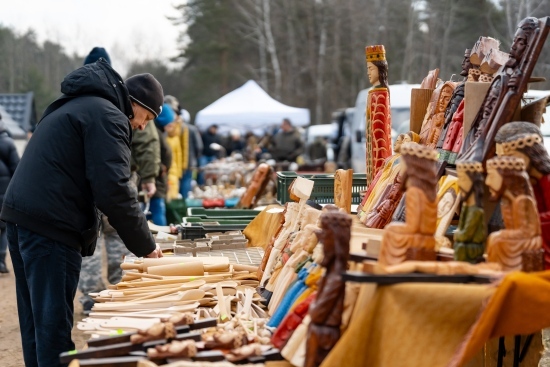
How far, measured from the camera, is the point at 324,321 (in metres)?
2.30

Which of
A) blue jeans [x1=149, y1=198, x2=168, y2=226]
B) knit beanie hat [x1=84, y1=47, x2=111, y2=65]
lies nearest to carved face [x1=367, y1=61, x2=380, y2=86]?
knit beanie hat [x1=84, y1=47, x2=111, y2=65]

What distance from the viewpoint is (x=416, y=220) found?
234 centimetres

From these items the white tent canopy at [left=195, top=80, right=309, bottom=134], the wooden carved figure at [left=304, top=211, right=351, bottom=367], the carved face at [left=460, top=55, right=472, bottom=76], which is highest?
the carved face at [left=460, top=55, right=472, bottom=76]

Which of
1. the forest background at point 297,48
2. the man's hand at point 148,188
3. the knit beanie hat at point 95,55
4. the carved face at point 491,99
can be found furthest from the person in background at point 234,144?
the carved face at point 491,99

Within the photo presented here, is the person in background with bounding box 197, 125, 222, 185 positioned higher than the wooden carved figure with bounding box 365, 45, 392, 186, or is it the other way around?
the wooden carved figure with bounding box 365, 45, 392, 186

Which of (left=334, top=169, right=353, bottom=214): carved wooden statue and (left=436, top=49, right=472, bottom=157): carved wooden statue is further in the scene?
(left=334, top=169, right=353, bottom=214): carved wooden statue

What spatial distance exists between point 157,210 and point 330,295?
20.1ft

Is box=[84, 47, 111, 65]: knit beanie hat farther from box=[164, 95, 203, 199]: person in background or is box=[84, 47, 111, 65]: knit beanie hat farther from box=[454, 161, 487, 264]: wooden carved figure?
box=[454, 161, 487, 264]: wooden carved figure

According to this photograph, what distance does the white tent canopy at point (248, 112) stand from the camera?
59.4ft

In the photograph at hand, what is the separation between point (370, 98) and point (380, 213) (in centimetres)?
93

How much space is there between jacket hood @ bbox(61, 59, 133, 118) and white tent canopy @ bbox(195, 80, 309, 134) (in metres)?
14.1

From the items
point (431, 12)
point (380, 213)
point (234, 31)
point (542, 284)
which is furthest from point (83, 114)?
point (234, 31)

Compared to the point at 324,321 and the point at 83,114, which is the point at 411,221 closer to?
the point at 324,321

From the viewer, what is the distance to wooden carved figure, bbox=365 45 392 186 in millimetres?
4020
